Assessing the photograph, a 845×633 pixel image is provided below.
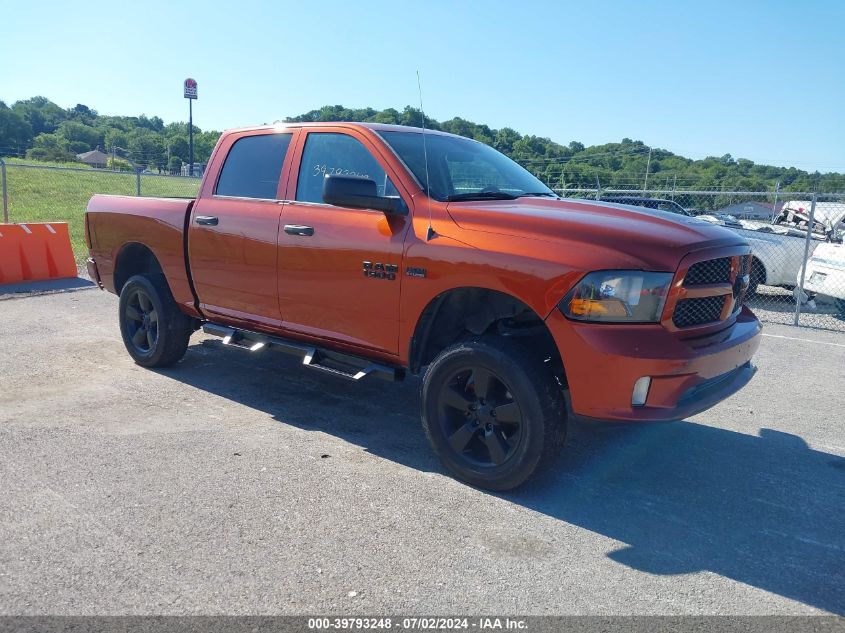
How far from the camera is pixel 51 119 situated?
7600 centimetres

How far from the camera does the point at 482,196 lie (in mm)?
4414

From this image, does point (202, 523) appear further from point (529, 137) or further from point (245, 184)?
point (529, 137)

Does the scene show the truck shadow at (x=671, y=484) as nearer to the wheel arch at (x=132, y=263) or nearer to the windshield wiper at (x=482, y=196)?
the wheel arch at (x=132, y=263)

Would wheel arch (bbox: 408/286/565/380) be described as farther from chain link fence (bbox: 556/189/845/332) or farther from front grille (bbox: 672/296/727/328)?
chain link fence (bbox: 556/189/845/332)

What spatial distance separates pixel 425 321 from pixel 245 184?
2002 millimetres

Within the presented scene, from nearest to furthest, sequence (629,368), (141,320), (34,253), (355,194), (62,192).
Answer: (629,368) < (355,194) < (141,320) < (34,253) < (62,192)

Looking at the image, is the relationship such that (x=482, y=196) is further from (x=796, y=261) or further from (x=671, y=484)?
(x=796, y=261)

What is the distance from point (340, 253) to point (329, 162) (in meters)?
0.74


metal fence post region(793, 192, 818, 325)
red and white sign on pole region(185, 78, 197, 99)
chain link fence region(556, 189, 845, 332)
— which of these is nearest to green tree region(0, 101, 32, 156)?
red and white sign on pole region(185, 78, 197, 99)

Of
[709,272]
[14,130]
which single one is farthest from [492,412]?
[14,130]

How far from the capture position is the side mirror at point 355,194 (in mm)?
3961

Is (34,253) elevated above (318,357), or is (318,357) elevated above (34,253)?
(318,357)

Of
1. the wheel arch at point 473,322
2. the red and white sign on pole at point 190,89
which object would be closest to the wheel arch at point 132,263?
the wheel arch at point 473,322

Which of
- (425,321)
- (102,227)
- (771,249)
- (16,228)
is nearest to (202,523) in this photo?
(425,321)
